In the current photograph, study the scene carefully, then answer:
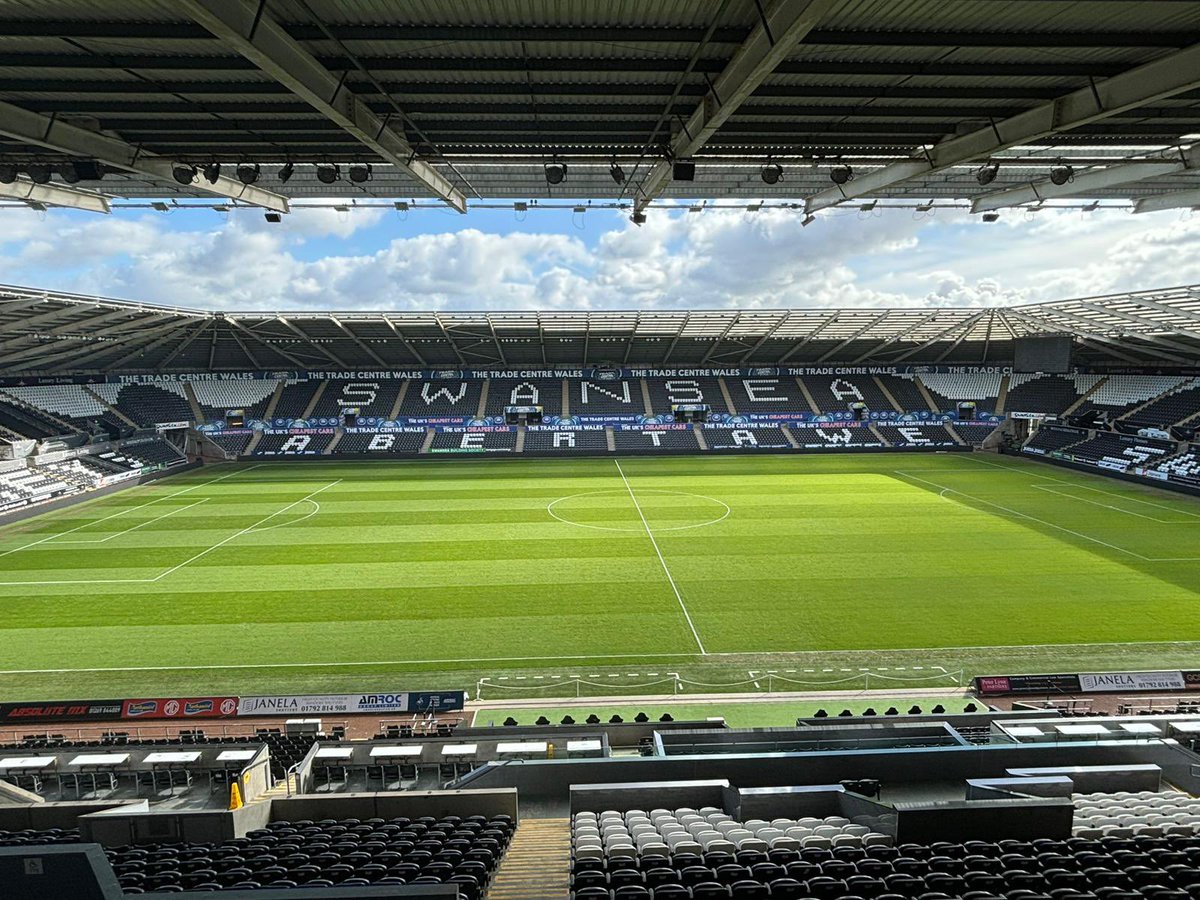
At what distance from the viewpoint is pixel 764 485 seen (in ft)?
131

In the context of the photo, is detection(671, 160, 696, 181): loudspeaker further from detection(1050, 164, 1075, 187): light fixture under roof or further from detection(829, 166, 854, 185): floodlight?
detection(1050, 164, 1075, 187): light fixture under roof

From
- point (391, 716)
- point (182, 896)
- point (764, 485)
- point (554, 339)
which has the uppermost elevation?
point (554, 339)

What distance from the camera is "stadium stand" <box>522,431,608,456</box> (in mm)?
53125

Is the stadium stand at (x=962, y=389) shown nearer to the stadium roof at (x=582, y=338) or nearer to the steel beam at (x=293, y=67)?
the stadium roof at (x=582, y=338)

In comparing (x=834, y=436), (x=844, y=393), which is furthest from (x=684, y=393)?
(x=844, y=393)

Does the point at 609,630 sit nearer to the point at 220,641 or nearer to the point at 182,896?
the point at 220,641

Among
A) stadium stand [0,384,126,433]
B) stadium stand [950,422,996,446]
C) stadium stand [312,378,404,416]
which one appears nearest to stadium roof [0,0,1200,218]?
stadium stand [0,384,126,433]

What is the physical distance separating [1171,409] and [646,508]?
131 feet

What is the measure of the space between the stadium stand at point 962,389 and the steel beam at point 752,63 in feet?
182

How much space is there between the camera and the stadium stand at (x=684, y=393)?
5788 centimetres

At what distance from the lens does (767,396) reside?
5900 cm

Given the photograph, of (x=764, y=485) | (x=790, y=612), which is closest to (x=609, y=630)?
(x=790, y=612)

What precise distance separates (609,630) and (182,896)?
15.2 meters

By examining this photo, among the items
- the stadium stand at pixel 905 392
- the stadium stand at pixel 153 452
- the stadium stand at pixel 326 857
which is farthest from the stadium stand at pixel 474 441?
the stadium stand at pixel 326 857
